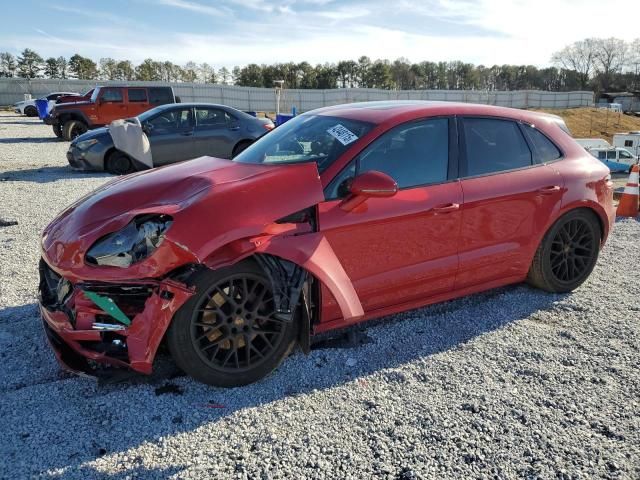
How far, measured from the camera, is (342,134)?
11.2ft

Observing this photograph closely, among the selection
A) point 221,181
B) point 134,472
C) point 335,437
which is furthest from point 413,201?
point 134,472

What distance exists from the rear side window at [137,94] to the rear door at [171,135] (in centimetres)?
733

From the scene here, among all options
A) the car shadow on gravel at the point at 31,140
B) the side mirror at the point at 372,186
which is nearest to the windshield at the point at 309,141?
the side mirror at the point at 372,186

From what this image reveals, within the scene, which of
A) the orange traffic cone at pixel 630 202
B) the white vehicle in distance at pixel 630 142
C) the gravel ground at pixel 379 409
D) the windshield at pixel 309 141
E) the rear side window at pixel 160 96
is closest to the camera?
the gravel ground at pixel 379 409

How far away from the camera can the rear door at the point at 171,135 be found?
10422 mm

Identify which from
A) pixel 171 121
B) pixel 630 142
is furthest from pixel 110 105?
pixel 630 142

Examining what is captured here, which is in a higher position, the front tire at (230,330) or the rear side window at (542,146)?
the rear side window at (542,146)

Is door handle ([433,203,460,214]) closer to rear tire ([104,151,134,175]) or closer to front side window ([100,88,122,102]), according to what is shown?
rear tire ([104,151,134,175])

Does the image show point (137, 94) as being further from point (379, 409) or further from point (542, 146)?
point (379, 409)

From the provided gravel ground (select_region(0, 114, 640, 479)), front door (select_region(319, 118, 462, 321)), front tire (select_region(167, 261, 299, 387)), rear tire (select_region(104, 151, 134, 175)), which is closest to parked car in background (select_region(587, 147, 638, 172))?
rear tire (select_region(104, 151, 134, 175))

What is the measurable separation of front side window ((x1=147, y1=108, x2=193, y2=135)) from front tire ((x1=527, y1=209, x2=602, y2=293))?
8.55 m

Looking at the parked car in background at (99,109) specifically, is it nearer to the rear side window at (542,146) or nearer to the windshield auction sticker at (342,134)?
the windshield auction sticker at (342,134)

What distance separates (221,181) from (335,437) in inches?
62.4

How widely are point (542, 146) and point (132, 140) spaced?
8.42 m
